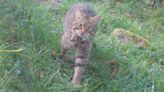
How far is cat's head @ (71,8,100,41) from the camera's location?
4176 mm

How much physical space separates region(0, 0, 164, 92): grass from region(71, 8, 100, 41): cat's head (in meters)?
0.49

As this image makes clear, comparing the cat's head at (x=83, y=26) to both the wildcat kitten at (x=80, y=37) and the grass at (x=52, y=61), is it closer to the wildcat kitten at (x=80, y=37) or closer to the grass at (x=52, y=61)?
the wildcat kitten at (x=80, y=37)

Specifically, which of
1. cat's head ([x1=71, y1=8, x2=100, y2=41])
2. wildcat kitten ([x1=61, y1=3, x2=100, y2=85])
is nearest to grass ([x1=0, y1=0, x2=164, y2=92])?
wildcat kitten ([x1=61, y1=3, x2=100, y2=85])

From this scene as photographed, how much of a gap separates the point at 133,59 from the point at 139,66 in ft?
0.80

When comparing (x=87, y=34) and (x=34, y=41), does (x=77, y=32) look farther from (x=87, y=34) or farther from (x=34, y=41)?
(x=34, y=41)

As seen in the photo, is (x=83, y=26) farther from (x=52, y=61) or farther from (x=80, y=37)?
(x=52, y=61)

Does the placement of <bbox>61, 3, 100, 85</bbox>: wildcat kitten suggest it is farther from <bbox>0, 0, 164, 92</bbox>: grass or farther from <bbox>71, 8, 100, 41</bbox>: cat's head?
<bbox>0, 0, 164, 92</bbox>: grass

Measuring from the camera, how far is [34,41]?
Answer: 471 cm

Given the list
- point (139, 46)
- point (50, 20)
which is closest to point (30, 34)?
point (50, 20)

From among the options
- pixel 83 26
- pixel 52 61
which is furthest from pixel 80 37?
pixel 52 61

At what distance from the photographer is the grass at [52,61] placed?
4180mm

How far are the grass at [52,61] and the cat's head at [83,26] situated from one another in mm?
A: 488

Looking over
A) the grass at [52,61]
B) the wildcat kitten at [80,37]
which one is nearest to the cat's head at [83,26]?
the wildcat kitten at [80,37]

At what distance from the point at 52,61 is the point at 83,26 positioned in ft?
2.15
